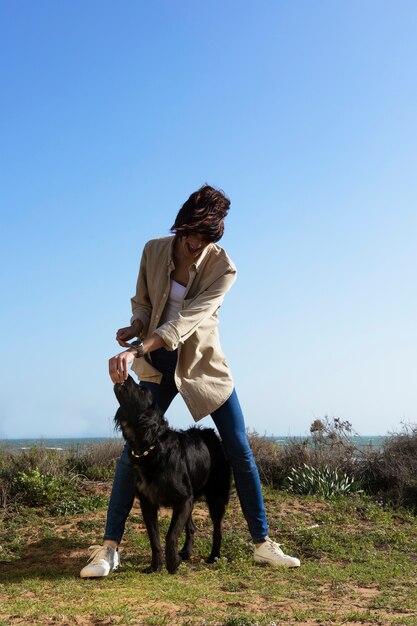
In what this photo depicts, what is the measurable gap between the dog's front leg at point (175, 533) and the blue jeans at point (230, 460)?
42cm

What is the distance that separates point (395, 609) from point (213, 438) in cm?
198

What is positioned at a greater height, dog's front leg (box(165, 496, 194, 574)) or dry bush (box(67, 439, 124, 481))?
dry bush (box(67, 439, 124, 481))

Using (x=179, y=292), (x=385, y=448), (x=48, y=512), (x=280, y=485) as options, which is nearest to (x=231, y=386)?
(x=179, y=292)

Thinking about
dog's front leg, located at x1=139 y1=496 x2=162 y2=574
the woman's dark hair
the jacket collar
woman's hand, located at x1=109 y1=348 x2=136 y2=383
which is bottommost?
dog's front leg, located at x1=139 y1=496 x2=162 y2=574

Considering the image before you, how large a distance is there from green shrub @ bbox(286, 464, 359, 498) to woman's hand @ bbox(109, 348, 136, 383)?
470 cm

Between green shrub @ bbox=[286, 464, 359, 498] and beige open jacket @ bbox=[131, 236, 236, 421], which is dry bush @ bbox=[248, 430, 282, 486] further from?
beige open jacket @ bbox=[131, 236, 236, 421]

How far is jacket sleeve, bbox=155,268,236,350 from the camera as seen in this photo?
16.5 ft

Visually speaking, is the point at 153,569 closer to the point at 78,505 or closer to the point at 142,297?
the point at 142,297

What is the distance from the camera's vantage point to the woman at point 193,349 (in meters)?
5.30

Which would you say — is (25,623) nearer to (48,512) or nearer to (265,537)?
(265,537)

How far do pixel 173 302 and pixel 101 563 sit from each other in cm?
201

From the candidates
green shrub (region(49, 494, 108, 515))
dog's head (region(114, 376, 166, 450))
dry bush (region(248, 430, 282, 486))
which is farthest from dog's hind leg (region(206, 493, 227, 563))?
dry bush (region(248, 430, 282, 486))

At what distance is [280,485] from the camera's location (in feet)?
30.7

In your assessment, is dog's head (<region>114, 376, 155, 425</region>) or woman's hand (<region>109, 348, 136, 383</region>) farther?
dog's head (<region>114, 376, 155, 425</region>)
